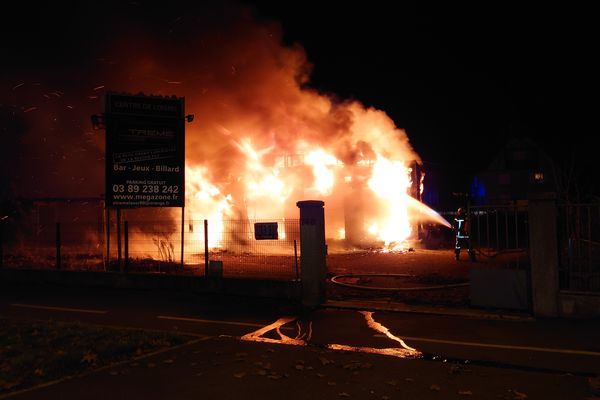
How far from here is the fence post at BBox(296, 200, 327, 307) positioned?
9.54 m

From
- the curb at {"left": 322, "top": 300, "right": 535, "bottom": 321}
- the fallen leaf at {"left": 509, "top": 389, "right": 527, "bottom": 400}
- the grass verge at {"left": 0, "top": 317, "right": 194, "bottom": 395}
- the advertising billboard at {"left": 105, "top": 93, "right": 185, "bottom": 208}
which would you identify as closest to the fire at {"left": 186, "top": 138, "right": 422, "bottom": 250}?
the advertising billboard at {"left": 105, "top": 93, "right": 185, "bottom": 208}

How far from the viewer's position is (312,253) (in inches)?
378

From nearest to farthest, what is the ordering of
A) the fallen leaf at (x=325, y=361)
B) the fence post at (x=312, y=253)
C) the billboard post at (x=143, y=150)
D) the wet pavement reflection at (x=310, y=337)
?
the fallen leaf at (x=325, y=361) < the wet pavement reflection at (x=310, y=337) < the fence post at (x=312, y=253) < the billboard post at (x=143, y=150)

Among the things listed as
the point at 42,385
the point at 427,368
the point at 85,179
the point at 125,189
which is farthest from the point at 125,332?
the point at 85,179

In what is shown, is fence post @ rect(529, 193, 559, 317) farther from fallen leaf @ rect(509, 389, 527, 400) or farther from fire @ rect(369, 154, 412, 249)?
fire @ rect(369, 154, 412, 249)

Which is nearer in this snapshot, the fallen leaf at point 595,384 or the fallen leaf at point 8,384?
the fallen leaf at point 595,384

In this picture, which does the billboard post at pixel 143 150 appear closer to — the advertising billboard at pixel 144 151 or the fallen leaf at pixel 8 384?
the advertising billboard at pixel 144 151

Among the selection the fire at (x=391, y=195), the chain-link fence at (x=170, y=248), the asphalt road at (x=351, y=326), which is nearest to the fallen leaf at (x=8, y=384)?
the asphalt road at (x=351, y=326)

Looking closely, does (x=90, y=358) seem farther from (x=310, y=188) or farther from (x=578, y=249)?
(x=310, y=188)

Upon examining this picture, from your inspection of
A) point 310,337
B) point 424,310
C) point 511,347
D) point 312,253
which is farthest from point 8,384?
point 424,310

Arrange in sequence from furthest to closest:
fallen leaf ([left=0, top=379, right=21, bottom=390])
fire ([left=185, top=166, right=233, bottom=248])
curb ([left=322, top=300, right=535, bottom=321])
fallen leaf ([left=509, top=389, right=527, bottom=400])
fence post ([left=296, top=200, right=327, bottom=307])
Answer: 1. fire ([left=185, top=166, right=233, bottom=248])
2. fence post ([left=296, top=200, right=327, bottom=307])
3. curb ([left=322, top=300, right=535, bottom=321])
4. fallen leaf ([left=0, top=379, right=21, bottom=390])
5. fallen leaf ([left=509, top=389, right=527, bottom=400])

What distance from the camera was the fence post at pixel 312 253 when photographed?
954cm

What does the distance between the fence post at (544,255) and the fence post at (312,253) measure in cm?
371

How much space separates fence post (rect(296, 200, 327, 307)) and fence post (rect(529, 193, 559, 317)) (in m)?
3.71
